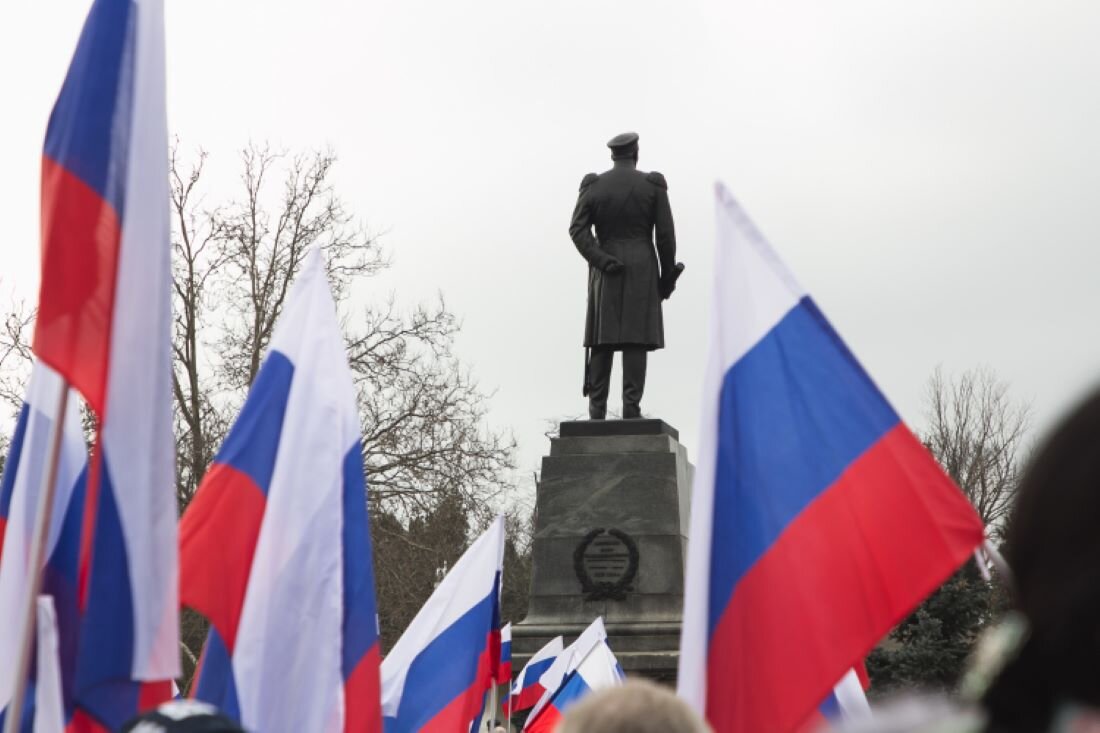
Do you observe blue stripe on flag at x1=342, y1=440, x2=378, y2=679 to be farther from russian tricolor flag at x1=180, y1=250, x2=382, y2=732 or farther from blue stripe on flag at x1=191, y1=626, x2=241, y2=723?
blue stripe on flag at x1=191, y1=626, x2=241, y2=723

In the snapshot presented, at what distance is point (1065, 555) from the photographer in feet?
3.68

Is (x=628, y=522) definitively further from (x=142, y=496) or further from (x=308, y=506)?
(x=142, y=496)

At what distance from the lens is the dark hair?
1115mm

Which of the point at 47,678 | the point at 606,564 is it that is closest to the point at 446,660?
the point at 47,678

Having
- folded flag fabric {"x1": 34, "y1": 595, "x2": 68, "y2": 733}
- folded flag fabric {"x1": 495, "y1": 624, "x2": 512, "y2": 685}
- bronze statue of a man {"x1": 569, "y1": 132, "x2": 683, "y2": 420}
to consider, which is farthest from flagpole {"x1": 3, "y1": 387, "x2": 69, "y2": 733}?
bronze statue of a man {"x1": 569, "y1": 132, "x2": 683, "y2": 420}

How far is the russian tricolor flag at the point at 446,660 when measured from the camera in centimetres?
645

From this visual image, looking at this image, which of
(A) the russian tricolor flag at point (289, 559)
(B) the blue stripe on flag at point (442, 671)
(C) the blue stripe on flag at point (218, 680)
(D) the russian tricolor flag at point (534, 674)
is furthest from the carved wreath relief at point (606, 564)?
(C) the blue stripe on flag at point (218, 680)

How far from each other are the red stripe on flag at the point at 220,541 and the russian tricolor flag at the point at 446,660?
7.02 feet

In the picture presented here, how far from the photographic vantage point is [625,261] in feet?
43.5

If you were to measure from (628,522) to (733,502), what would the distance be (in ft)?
29.7

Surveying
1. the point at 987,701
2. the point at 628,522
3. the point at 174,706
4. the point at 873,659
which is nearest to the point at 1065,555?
the point at 987,701

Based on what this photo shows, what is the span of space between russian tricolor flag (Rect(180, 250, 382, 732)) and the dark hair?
10.5 feet

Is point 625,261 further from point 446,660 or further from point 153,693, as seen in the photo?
point 153,693

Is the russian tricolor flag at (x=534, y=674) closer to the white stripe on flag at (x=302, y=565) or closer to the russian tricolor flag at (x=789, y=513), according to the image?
the white stripe on flag at (x=302, y=565)
